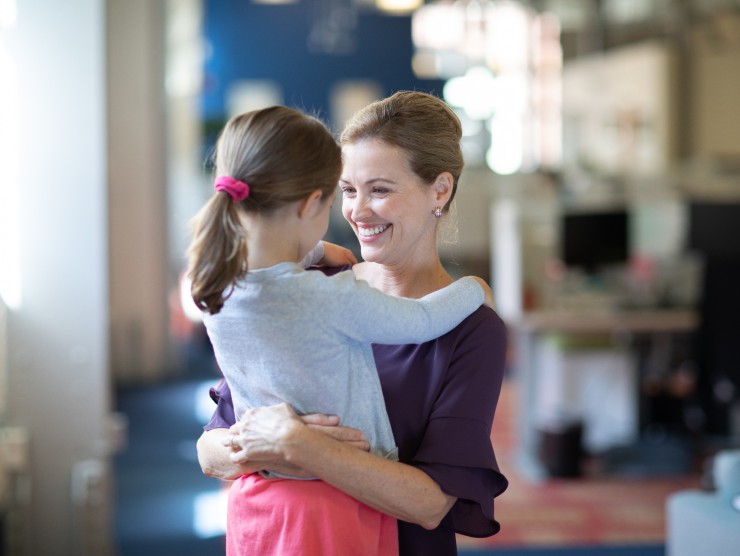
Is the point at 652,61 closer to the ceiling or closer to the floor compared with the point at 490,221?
closer to the ceiling

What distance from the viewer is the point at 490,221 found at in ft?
36.1

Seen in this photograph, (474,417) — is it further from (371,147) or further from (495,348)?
(371,147)

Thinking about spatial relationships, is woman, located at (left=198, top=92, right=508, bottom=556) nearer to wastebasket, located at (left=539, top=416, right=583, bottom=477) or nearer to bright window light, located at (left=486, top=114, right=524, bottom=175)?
wastebasket, located at (left=539, top=416, right=583, bottom=477)

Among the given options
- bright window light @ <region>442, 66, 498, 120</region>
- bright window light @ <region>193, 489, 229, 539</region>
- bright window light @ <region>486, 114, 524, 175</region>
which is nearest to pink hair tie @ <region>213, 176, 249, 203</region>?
bright window light @ <region>193, 489, 229, 539</region>

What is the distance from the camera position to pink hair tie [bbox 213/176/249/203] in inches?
48.8

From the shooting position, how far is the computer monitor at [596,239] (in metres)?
5.80

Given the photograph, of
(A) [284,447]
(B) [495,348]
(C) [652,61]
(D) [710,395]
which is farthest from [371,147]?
(C) [652,61]

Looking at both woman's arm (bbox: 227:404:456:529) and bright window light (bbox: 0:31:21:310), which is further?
bright window light (bbox: 0:31:21:310)

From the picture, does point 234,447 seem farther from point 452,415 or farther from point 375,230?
point 375,230

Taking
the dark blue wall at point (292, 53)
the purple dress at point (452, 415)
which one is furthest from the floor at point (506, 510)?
the dark blue wall at point (292, 53)

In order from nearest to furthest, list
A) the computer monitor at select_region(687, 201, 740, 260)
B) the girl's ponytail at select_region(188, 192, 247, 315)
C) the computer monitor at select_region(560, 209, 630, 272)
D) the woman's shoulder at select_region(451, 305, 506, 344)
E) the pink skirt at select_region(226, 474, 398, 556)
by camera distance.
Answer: the girl's ponytail at select_region(188, 192, 247, 315), the pink skirt at select_region(226, 474, 398, 556), the woman's shoulder at select_region(451, 305, 506, 344), the computer monitor at select_region(560, 209, 630, 272), the computer monitor at select_region(687, 201, 740, 260)

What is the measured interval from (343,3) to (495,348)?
10.9 metres

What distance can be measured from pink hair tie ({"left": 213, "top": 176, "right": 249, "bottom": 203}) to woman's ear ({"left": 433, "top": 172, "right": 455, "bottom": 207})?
1.40ft

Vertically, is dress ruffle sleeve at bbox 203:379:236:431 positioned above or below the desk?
above
